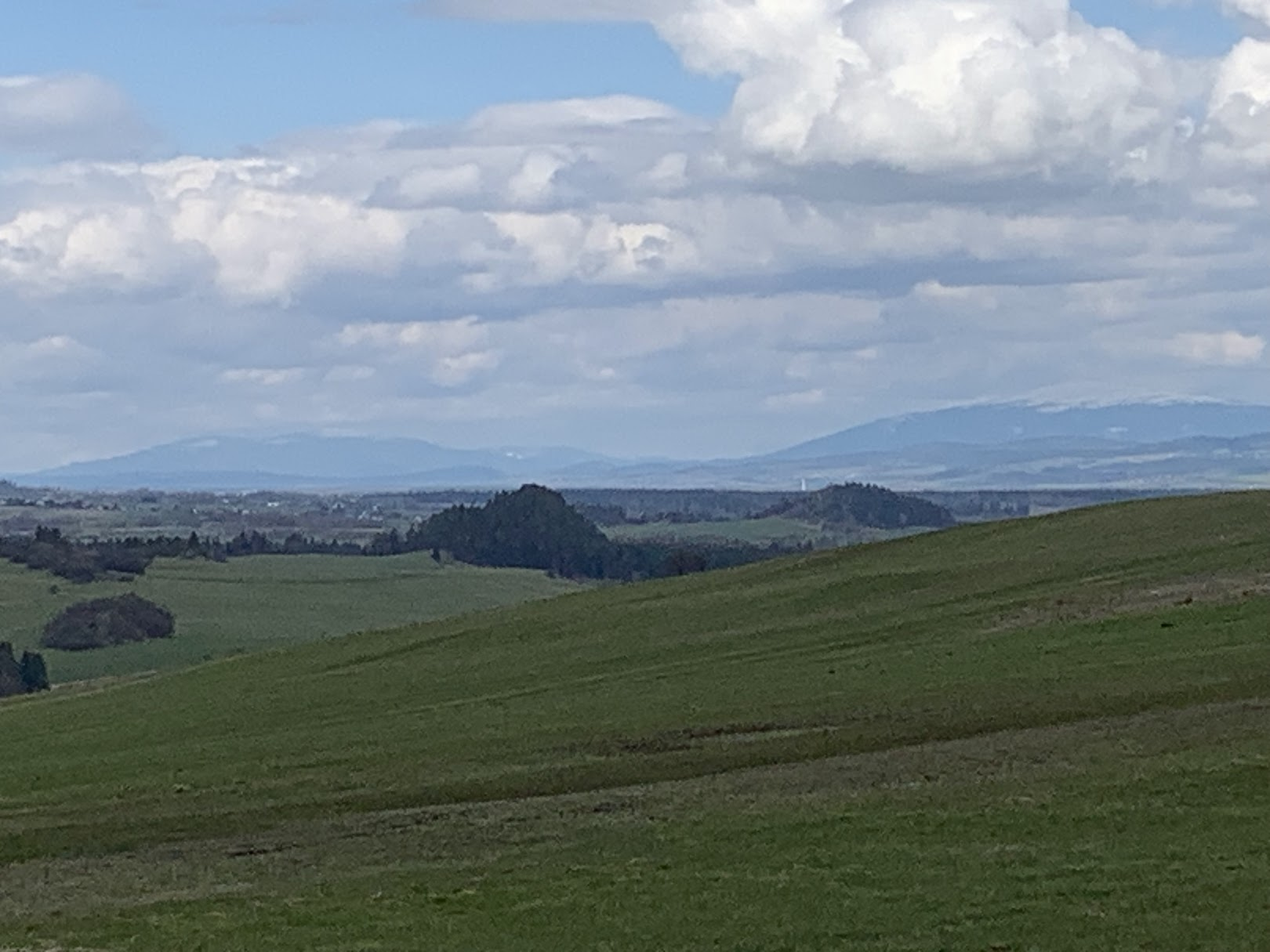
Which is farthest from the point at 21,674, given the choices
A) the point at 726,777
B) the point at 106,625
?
the point at 726,777

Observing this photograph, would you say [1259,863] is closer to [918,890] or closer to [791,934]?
[918,890]

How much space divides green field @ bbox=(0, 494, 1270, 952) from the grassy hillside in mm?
59732

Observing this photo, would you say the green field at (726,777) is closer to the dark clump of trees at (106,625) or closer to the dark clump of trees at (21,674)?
the dark clump of trees at (21,674)

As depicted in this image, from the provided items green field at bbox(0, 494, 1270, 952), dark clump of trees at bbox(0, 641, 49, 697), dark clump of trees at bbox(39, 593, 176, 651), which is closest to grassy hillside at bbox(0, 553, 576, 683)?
dark clump of trees at bbox(39, 593, 176, 651)

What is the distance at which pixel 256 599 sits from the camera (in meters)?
163

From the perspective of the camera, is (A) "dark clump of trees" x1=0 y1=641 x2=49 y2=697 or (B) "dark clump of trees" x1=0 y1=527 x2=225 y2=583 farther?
(B) "dark clump of trees" x1=0 y1=527 x2=225 y2=583

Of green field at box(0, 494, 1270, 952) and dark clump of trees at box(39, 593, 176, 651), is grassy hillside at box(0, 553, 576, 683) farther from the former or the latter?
green field at box(0, 494, 1270, 952)

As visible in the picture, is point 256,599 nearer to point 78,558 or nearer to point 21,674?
point 78,558

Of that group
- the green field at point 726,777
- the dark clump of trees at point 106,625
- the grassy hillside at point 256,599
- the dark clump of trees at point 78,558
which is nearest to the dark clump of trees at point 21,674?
the grassy hillside at point 256,599

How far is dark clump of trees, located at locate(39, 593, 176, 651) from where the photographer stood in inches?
5561

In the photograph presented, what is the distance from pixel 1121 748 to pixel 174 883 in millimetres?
15645

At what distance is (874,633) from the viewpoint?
6159 cm

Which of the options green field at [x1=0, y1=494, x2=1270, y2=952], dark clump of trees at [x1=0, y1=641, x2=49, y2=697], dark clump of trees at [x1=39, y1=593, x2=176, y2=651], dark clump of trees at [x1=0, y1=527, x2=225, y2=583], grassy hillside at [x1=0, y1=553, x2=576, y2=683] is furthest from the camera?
dark clump of trees at [x1=0, y1=527, x2=225, y2=583]

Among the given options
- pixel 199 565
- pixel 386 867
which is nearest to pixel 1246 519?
pixel 386 867
